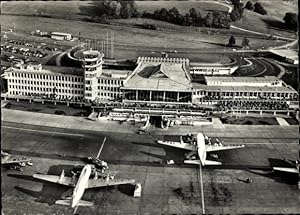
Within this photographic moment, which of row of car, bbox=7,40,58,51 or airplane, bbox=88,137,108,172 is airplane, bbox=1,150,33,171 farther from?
row of car, bbox=7,40,58,51

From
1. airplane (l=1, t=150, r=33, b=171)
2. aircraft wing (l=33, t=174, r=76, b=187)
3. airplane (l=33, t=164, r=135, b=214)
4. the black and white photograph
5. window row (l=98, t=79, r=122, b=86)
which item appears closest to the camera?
airplane (l=33, t=164, r=135, b=214)

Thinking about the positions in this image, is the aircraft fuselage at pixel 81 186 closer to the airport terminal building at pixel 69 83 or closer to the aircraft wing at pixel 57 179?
the aircraft wing at pixel 57 179

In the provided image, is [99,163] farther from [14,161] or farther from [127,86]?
[127,86]

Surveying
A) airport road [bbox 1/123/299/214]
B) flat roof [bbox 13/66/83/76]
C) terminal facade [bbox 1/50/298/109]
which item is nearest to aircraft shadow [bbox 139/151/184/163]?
airport road [bbox 1/123/299/214]

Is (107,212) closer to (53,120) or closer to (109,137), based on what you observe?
(109,137)

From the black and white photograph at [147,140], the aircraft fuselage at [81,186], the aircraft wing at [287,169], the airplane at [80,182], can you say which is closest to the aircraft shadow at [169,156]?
the black and white photograph at [147,140]

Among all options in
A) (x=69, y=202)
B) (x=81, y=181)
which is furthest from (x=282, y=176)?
(x=69, y=202)

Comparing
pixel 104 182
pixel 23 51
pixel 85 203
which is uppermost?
pixel 104 182

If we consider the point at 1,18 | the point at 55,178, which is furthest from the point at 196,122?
the point at 1,18
